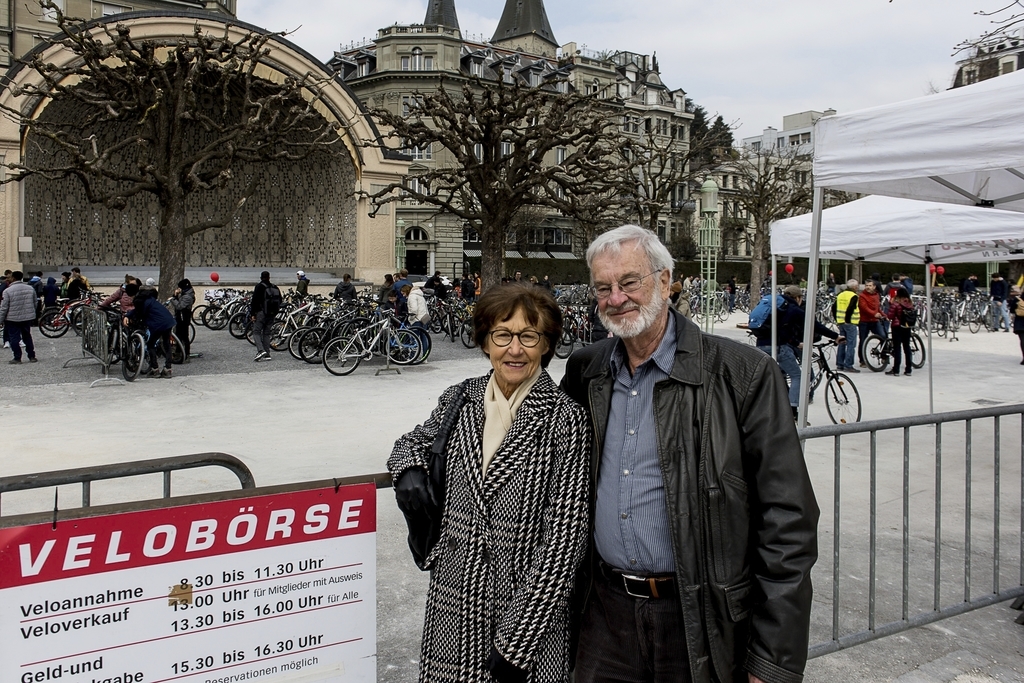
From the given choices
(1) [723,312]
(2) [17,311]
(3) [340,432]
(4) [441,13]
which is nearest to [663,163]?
(1) [723,312]

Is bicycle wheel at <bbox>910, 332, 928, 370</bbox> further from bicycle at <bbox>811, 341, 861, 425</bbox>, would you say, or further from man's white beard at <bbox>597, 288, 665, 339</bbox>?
man's white beard at <bbox>597, 288, 665, 339</bbox>

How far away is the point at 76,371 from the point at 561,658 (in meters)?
14.0

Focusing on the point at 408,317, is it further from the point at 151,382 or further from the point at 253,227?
the point at 253,227

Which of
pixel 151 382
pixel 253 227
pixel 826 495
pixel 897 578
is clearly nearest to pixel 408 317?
pixel 151 382

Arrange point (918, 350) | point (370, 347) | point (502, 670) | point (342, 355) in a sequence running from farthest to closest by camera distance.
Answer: point (918, 350) < point (370, 347) < point (342, 355) < point (502, 670)

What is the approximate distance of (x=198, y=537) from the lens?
2.21 m

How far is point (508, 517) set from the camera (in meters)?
2.12

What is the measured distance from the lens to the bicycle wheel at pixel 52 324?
64.7ft

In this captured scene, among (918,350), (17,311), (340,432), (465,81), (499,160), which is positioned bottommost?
(340,432)

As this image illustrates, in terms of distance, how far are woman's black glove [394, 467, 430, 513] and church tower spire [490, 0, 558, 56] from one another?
77679 millimetres

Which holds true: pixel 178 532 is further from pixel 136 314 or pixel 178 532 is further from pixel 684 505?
pixel 136 314

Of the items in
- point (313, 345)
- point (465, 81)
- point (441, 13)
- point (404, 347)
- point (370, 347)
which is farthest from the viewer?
point (441, 13)

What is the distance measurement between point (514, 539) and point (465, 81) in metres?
54.2

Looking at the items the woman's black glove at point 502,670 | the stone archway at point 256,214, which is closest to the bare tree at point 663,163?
the stone archway at point 256,214
